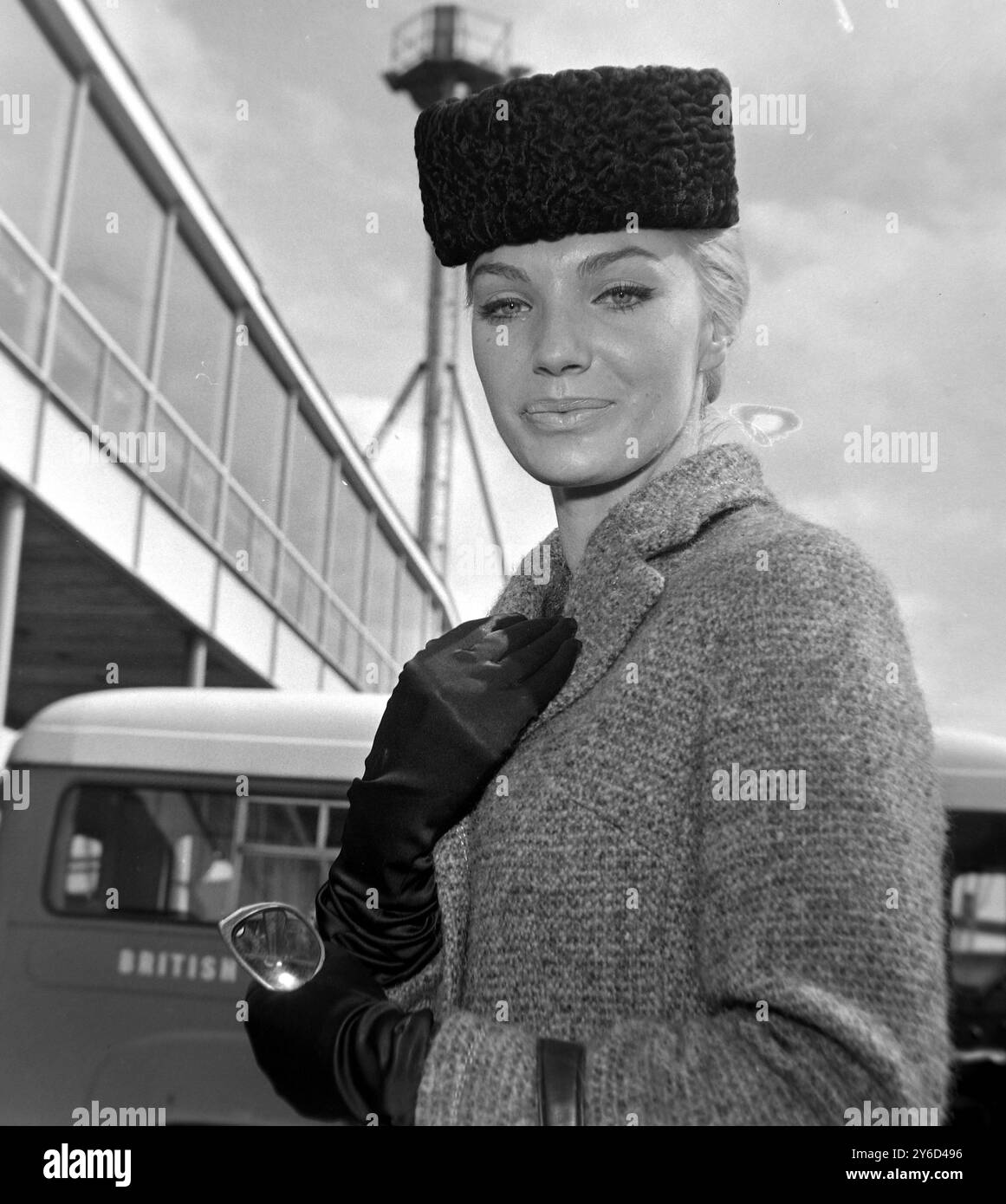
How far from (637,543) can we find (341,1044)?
0.53 metres

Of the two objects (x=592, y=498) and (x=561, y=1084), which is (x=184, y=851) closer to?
(x=592, y=498)

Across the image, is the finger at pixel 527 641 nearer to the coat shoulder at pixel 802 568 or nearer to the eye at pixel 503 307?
the coat shoulder at pixel 802 568

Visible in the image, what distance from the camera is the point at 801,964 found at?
2.45 feet

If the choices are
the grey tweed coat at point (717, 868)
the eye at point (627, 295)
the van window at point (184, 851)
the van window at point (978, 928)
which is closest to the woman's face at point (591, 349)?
the eye at point (627, 295)

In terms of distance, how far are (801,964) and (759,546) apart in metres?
0.34

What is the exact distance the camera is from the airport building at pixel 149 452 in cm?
598

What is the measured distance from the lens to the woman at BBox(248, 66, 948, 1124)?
754 millimetres

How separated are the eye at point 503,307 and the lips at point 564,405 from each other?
102 millimetres

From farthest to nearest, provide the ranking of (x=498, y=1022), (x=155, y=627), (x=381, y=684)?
(x=381, y=684) → (x=155, y=627) → (x=498, y=1022)

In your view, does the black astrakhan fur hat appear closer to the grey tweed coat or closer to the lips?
the lips

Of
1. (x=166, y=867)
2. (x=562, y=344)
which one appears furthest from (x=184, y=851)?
(x=562, y=344)

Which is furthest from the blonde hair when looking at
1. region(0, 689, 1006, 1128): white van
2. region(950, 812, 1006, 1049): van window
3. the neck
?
region(0, 689, 1006, 1128): white van
